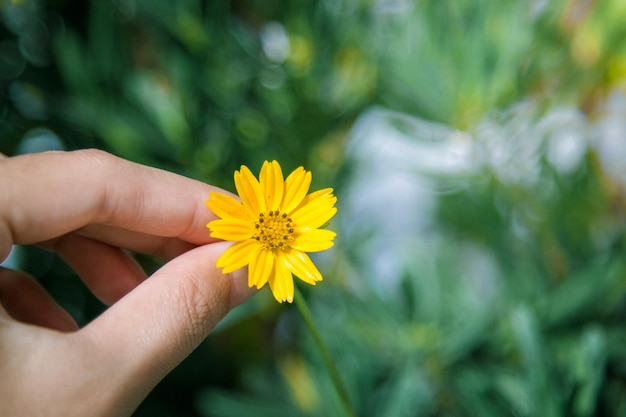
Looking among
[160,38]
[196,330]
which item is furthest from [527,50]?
[196,330]

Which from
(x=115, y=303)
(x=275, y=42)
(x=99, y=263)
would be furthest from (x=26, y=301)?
(x=275, y=42)

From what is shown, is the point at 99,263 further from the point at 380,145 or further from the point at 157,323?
the point at 380,145

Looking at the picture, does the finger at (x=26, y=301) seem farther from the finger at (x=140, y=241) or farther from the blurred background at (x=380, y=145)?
the blurred background at (x=380, y=145)

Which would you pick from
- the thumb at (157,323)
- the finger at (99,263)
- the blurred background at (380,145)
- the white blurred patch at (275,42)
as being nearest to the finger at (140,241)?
the finger at (99,263)

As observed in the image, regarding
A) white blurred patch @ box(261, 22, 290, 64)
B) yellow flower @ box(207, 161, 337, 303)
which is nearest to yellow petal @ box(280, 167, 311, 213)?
yellow flower @ box(207, 161, 337, 303)

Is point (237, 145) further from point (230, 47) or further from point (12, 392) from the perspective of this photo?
point (12, 392)

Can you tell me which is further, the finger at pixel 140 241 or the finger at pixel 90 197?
the finger at pixel 140 241

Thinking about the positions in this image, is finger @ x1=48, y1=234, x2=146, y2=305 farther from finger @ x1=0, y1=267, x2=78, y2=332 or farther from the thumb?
the thumb
